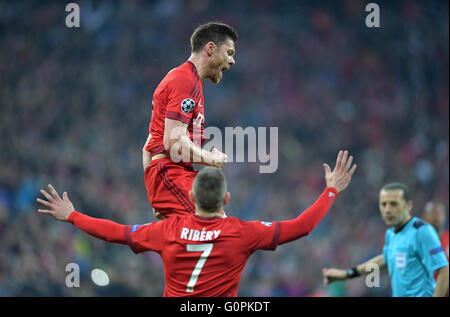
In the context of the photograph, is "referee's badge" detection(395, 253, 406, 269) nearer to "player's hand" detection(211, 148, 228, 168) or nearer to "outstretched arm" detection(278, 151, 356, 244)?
"outstretched arm" detection(278, 151, 356, 244)

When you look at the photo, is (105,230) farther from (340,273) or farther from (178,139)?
(340,273)

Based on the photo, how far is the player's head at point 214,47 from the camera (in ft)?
13.9

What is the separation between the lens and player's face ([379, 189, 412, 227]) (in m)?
5.82

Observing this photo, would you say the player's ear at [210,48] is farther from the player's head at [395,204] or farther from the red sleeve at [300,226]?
the player's head at [395,204]

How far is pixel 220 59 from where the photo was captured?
4.26 metres

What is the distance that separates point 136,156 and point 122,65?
2733mm

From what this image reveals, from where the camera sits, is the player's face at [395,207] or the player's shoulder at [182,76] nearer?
the player's shoulder at [182,76]

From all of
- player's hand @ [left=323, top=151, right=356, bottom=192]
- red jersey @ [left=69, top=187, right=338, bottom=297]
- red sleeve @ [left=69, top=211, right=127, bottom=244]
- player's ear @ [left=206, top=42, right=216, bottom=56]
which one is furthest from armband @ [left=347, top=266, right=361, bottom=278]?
red sleeve @ [left=69, top=211, right=127, bottom=244]

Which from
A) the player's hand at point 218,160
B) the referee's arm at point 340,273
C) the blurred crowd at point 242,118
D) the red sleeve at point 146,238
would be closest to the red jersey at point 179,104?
the player's hand at point 218,160

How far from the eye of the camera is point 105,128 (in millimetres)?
12391

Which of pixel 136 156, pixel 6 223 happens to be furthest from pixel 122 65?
pixel 6 223

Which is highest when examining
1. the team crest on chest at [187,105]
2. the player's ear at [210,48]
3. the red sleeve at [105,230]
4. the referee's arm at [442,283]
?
the player's ear at [210,48]

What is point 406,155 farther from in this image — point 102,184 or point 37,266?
point 37,266

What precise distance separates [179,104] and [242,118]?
33.4ft
